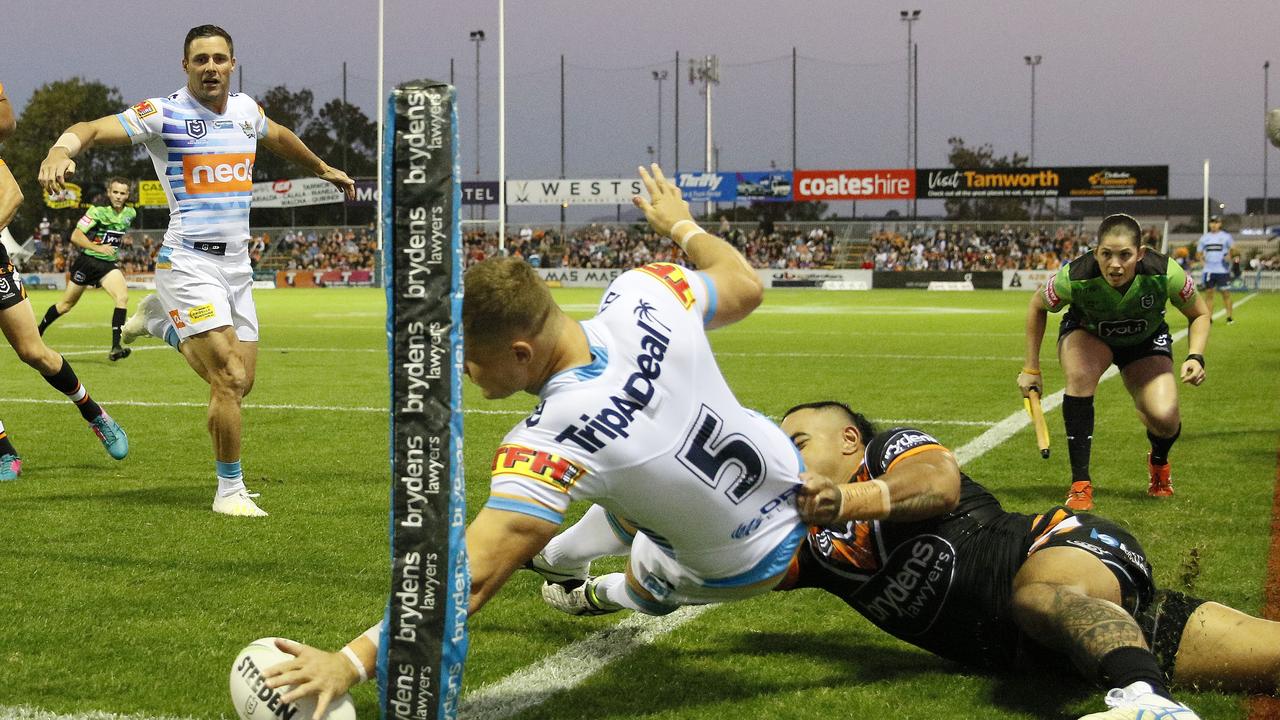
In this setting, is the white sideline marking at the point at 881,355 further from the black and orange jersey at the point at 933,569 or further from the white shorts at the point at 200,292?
the black and orange jersey at the point at 933,569

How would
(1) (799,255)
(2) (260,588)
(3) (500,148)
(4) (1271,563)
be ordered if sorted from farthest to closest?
(1) (799,255)
(3) (500,148)
(4) (1271,563)
(2) (260,588)

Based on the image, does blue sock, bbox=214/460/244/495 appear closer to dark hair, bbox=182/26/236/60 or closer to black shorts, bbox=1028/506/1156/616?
dark hair, bbox=182/26/236/60

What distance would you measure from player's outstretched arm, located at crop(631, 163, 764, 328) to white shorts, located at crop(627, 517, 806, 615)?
2.13 feet

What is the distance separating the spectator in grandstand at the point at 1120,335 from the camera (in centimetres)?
734

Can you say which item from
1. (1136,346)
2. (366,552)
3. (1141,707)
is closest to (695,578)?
(1141,707)

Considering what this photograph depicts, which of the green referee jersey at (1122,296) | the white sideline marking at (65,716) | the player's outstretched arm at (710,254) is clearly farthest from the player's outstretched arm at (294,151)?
the white sideline marking at (65,716)

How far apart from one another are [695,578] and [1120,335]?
16.2 feet

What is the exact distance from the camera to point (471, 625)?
187 inches

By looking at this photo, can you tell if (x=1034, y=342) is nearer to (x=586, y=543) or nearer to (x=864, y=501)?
(x=586, y=543)

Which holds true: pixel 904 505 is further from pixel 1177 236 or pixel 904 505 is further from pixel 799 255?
pixel 1177 236

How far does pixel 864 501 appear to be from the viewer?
3436 millimetres

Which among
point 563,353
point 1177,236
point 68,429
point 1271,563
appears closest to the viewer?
point 563,353

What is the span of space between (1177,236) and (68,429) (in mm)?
89044

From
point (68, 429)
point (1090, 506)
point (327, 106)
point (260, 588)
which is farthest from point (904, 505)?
point (327, 106)
